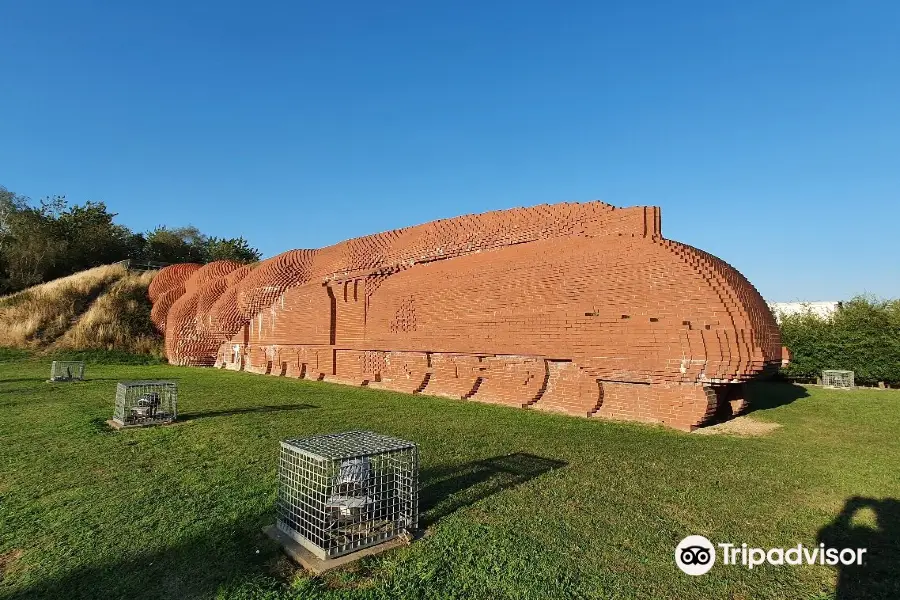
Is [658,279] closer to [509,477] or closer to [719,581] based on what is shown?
[509,477]

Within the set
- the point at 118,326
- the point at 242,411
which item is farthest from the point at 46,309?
the point at 242,411

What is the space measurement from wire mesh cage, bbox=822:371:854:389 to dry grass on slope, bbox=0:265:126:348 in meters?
28.7

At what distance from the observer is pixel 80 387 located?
39.1 feet

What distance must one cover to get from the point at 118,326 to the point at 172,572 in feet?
79.0

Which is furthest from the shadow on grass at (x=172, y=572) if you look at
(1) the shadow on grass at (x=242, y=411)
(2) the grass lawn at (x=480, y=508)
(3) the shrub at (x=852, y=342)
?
(3) the shrub at (x=852, y=342)

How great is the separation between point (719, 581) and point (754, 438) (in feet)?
16.4

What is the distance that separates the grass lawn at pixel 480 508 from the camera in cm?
289

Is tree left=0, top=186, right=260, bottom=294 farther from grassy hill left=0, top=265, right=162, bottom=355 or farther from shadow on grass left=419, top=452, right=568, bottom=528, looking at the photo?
shadow on grass left=419, top=452, right=568, bottom=528

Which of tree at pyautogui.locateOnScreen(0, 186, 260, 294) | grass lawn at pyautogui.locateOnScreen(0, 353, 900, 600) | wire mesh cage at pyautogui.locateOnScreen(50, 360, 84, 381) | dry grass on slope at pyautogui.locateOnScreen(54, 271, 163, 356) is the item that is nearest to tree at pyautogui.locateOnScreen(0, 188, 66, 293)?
tree at pyautogui.locateOnScreen(0, 186, 260, 294)

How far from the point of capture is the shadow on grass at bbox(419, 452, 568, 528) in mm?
4031

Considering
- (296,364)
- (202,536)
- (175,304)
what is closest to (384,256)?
(296,364)

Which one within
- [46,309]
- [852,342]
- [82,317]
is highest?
[46,309]

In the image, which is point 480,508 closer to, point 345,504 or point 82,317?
point 345,504

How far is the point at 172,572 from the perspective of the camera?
2984 mm
